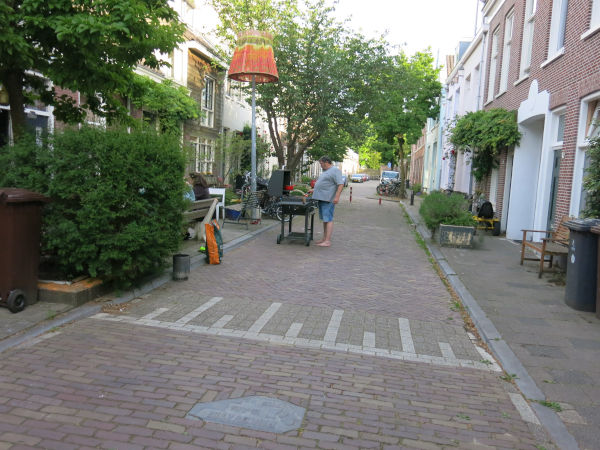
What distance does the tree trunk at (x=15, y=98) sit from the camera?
21.0 feet

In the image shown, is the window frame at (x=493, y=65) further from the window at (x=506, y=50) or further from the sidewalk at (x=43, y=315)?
the sidewalk at (x=43, y=315)

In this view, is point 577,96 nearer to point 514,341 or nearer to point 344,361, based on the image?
point 514,341

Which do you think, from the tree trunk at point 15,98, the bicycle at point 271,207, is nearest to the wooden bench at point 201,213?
the tree trunk at point 15,98

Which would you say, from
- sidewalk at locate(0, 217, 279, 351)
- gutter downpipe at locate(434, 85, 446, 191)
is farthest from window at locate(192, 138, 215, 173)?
sidewalk at locate(0, 217, 279, 351)

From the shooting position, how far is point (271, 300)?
6344 mm

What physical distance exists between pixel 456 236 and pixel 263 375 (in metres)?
8.27

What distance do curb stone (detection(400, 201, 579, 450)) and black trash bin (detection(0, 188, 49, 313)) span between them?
4.96 metres

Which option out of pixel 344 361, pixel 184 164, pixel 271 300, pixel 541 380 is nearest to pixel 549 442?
pixel 541 380

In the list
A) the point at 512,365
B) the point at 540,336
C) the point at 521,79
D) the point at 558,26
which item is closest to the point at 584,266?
the point at 540,336

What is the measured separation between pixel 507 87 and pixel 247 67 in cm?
774

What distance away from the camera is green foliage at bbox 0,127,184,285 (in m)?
5.65

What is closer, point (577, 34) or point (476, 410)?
point (476, 410)

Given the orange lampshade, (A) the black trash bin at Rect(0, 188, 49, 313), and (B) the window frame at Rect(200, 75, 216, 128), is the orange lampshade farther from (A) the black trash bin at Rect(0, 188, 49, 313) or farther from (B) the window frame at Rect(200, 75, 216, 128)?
(B) the window frame at Rect(200, 75, 216, 128)

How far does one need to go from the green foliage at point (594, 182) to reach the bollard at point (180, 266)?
246 inches
